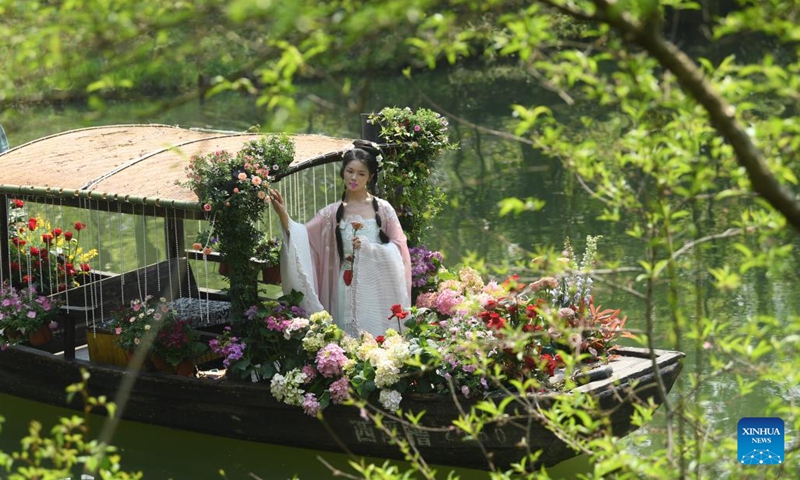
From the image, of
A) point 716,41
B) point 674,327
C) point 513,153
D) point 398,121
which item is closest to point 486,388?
point 398,121

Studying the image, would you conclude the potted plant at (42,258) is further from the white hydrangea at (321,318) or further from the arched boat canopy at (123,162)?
the white hydrangea at (321,318)

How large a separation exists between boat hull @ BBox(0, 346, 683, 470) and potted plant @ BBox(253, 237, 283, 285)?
0.85 metres

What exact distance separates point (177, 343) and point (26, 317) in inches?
54.7

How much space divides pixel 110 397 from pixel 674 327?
5.00m

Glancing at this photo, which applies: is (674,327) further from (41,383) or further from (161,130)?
(161,130)

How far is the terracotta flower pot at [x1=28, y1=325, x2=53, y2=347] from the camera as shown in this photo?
8078 mm

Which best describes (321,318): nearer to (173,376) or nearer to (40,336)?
(173,376)

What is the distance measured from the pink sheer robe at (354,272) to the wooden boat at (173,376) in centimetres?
43

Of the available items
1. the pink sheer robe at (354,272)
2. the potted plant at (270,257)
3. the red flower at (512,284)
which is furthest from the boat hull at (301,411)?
the red flower at (512,284)

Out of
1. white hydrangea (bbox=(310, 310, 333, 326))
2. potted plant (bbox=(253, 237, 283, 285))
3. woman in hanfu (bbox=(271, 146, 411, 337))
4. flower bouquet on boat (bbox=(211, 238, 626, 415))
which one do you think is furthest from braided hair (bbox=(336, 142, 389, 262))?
white hydrangea (bbox=(310, 310, 333, 326))

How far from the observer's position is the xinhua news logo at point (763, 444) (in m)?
5.27

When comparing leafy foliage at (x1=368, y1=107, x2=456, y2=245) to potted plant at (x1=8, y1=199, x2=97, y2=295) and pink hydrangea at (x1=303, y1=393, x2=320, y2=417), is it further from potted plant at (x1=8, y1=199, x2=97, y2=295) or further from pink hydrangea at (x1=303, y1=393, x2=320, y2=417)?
potted plant at (x1=8, y1=199, x2=97, y2=295)

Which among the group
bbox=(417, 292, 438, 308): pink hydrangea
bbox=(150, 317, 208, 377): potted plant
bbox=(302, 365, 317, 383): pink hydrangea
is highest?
bbox=(417, 292, 438, 308): pink hydrangea

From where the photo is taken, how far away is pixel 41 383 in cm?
802
